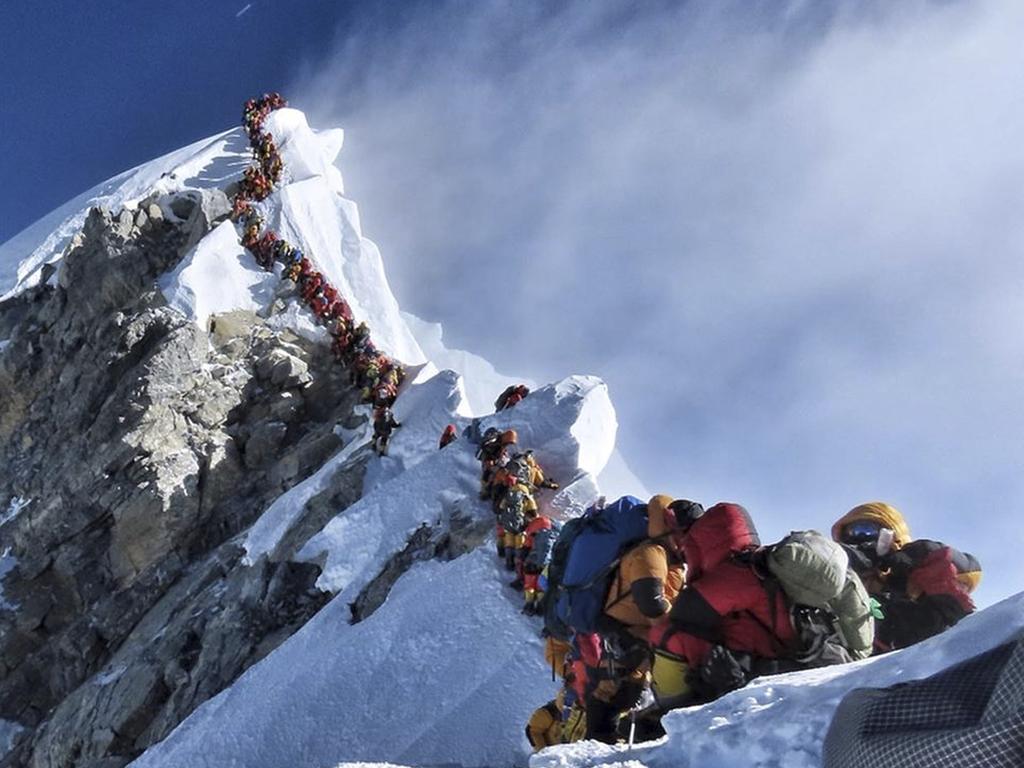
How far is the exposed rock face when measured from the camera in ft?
44.6

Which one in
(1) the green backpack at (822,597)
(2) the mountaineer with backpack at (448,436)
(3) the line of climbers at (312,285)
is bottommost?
(1) the green backpack at (822,597)

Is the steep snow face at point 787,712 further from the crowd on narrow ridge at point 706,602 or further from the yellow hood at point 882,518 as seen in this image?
the yellow hood at point 882,518

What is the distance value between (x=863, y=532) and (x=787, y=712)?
3.26 m

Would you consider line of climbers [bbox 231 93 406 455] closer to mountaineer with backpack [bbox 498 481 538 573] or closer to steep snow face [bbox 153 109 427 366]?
steep snow face [bbox 153 109 427 366]

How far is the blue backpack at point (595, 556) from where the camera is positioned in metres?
5.62

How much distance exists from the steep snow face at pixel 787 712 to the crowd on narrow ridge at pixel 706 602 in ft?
2.23

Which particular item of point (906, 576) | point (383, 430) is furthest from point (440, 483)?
point (906, 576)

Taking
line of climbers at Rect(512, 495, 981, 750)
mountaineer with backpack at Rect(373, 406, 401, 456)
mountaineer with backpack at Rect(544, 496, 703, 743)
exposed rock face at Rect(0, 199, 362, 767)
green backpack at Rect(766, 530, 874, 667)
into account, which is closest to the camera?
green backpack at Rect(766, 530, 874, 667)

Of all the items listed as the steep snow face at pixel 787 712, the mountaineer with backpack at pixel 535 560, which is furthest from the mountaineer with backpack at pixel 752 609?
the mountaineer with backpack at pixel 535 560

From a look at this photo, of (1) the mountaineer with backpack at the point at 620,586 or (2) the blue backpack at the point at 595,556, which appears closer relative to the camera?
(1) the mountaineer with backpack at the point at 620,586

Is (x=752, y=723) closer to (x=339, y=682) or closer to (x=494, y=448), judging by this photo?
(x=339, y=682)

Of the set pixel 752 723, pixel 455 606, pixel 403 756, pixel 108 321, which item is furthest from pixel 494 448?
pixel 108 321

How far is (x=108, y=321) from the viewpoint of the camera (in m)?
24.5

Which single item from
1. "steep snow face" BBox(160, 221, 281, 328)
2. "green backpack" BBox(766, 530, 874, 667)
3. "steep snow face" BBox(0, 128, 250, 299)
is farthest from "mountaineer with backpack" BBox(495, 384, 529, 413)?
"steep snow face" BBox(0, 128, 250, 299)
